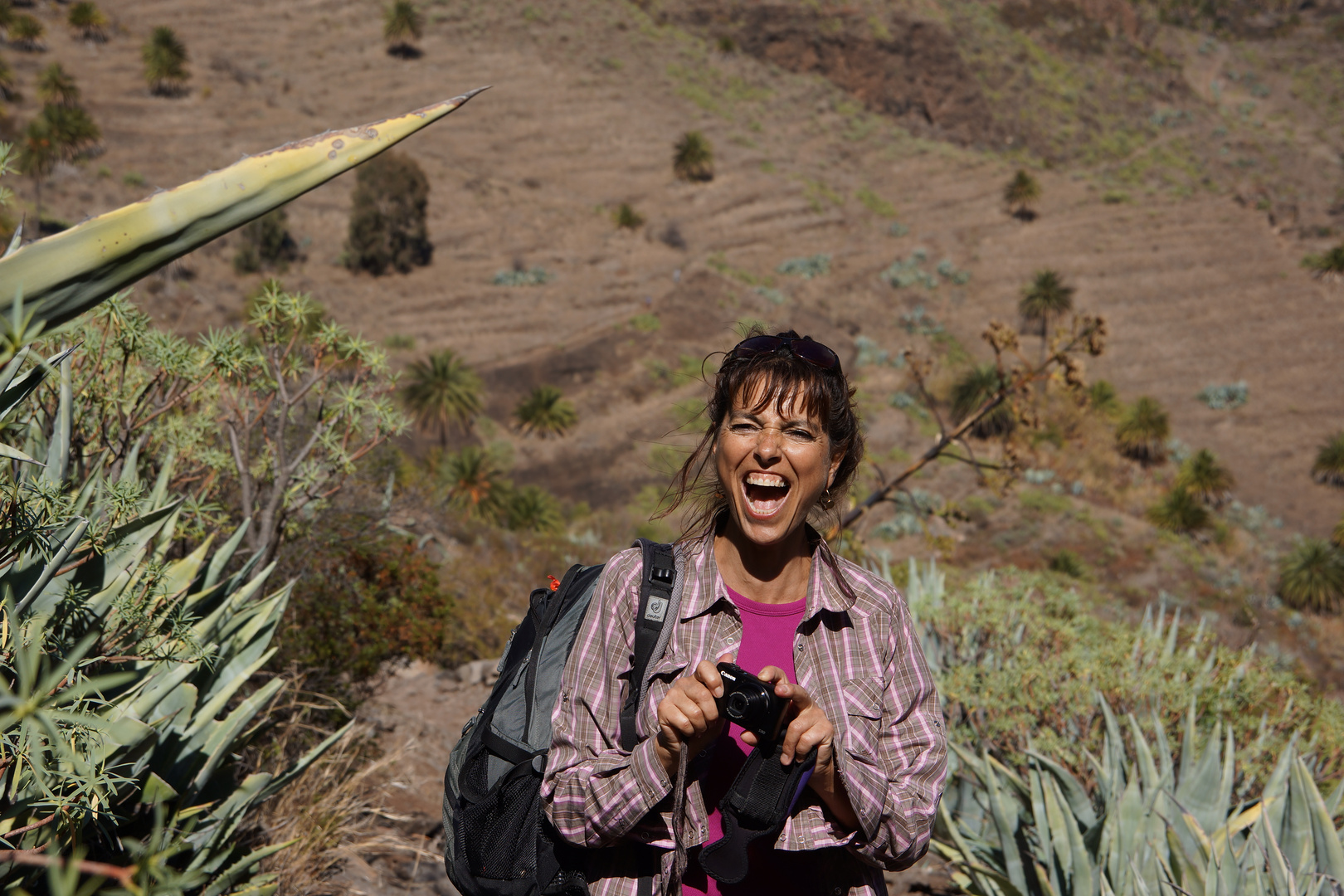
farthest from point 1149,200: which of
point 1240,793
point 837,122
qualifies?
point 1240,793

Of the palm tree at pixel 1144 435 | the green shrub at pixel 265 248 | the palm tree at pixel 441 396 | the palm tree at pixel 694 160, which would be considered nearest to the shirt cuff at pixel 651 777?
the palm tree at pixel 441 396

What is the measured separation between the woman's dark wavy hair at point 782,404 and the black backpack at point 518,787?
0.32m

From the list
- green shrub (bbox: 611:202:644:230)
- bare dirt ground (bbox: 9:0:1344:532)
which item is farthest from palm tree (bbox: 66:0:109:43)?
green shrub (bbox: 611:202:644:230)

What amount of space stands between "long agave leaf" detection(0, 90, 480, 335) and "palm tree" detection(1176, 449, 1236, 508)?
2594 cm

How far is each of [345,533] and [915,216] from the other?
3641 centimetres

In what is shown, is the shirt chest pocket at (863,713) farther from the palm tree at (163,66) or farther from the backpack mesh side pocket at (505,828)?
the palm tree at (163,66)

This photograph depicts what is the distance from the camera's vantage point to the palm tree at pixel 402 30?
4166 centimetres

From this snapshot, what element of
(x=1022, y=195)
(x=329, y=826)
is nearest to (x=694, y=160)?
(x=1022, y=195)

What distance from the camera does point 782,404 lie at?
1.92 meters

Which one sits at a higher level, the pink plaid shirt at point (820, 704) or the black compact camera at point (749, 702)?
the black compact camera at point (749, 702)

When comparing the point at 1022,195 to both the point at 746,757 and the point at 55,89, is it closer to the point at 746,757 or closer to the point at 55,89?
the point at 55,89

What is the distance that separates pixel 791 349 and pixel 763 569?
1.55 feet

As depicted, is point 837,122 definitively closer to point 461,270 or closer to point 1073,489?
point 461,270

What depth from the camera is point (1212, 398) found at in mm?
29109
